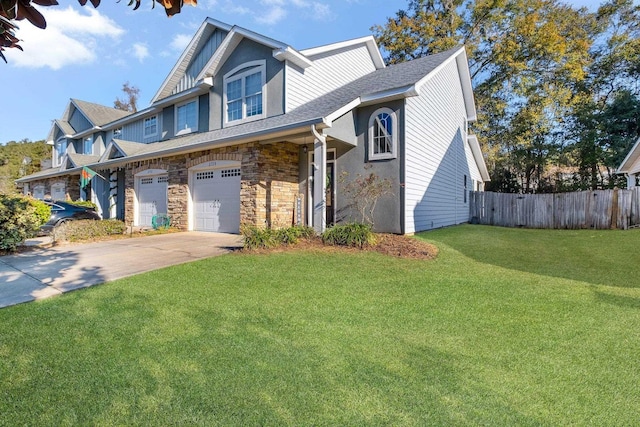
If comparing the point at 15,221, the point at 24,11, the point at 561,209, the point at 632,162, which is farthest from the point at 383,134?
the point at 632,162

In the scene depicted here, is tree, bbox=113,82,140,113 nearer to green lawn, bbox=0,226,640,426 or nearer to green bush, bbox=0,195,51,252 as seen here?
green bush, bbox=0,195,51,252

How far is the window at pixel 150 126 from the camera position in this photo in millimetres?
16470

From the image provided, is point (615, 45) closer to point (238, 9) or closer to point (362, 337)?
point (238, 9)

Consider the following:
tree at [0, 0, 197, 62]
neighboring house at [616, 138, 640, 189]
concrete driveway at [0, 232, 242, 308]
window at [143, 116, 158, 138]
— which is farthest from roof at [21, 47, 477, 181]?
neighboring house at [616, 138, 640, 189]

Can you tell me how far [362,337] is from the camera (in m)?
3.22

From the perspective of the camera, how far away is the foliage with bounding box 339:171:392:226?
934 cm

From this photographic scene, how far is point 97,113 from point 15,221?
1777 cm

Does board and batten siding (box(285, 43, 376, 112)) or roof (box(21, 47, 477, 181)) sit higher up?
board and batten siding (box(285, 43, 376, 112))

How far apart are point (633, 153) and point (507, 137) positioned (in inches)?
318

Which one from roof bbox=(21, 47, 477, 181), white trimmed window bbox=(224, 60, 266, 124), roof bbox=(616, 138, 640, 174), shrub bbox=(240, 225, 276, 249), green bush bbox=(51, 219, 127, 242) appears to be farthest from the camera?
roof bbox=(616, 138, 640, 174)

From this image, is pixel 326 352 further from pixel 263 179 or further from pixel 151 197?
pixel 151 197

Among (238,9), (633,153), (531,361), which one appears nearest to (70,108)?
(238,9)

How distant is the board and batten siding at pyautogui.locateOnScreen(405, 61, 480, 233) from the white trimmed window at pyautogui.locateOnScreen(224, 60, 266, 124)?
18.0ft

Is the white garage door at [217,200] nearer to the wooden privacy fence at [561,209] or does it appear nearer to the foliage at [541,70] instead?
the wooden privacy fence at [561,209]
